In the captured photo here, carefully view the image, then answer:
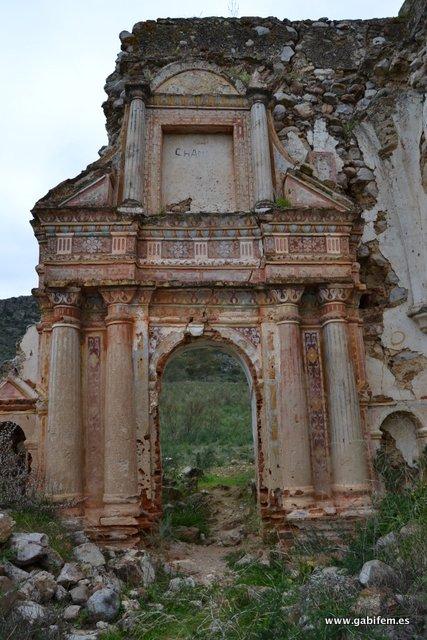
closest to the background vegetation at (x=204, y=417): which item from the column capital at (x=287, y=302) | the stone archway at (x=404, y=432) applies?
the column capital at (x=287, y=302)

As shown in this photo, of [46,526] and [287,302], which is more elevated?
[287,302]

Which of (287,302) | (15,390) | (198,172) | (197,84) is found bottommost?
(15,390)

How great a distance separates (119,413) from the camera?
7.51m

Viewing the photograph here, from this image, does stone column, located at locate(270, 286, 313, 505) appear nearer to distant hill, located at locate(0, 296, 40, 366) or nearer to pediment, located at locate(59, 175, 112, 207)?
pediment, located at locate(59, 175, 112, 207)

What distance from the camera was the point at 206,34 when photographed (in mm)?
10438

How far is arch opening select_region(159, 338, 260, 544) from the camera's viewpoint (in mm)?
8898

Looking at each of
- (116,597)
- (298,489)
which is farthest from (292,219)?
(116,597)

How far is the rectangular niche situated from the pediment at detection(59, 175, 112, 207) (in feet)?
2.86

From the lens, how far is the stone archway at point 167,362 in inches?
303

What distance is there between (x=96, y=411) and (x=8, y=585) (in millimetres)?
3424

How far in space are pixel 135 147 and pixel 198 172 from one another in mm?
1046

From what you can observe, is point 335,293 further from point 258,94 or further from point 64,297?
point 64,297

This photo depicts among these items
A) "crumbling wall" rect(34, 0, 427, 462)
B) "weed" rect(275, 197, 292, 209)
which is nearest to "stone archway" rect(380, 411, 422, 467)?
"crumbling wall" rect(34, 0, 427, 462)

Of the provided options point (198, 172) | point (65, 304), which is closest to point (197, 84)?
point (198, 172)
